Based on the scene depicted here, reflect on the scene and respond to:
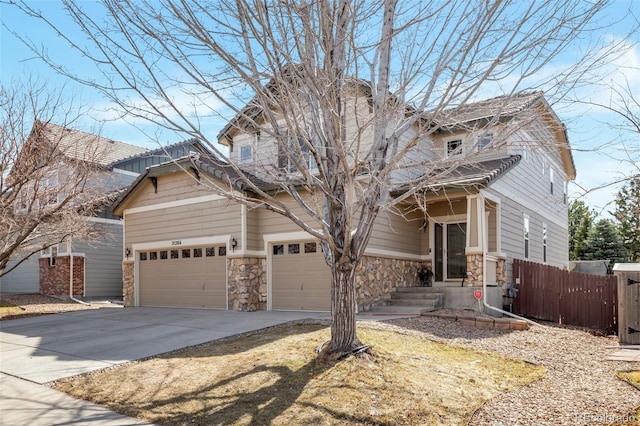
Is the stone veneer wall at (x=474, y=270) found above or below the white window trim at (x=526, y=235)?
below

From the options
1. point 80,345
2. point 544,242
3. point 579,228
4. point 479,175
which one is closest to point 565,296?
point 479,175

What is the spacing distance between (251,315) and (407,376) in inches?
282

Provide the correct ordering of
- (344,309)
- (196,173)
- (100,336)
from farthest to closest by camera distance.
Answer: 1. (196,173)
2. (100,336)
3. (344,309)

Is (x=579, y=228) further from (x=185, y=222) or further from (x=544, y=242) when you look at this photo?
(x=185, y=222)

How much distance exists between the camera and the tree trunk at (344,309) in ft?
22.5

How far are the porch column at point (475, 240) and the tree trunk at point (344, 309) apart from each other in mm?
6886

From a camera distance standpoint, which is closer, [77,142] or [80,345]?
[80,345]

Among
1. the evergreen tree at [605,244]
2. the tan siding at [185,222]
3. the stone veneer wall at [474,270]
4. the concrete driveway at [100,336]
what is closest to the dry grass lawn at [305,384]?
the concrete driveway at [100,336]

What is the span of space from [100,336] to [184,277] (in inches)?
228

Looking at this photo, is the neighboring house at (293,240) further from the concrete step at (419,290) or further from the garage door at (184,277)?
the concrete step at (419,290)

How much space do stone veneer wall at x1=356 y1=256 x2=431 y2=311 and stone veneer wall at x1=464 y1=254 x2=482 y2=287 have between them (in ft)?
7.35

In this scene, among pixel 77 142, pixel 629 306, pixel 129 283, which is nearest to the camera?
pixel 629 306

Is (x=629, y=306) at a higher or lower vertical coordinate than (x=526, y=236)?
lower

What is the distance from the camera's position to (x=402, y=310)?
12.9 meters
